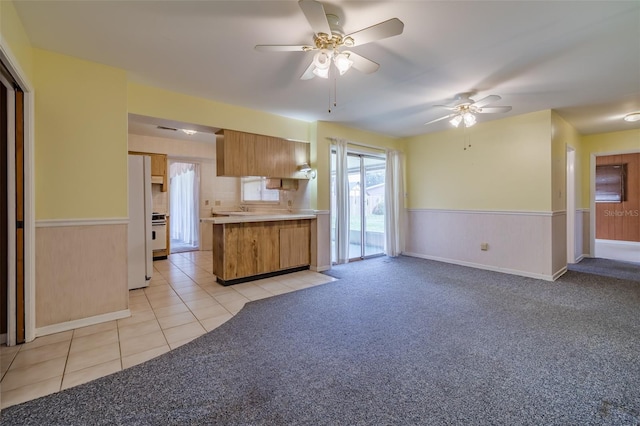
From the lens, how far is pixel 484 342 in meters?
2.34

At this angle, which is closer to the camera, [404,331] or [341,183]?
[404,331]

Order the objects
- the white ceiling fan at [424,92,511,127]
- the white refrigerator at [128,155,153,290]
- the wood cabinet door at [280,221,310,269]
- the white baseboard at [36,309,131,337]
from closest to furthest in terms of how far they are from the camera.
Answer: the white baseboard at [36,309,131,337]
the white ceiling fan at [424,92,511,127]
the white refrigerator at [128,155,153,290]
the wood cabinet door at [280,221,310,269]

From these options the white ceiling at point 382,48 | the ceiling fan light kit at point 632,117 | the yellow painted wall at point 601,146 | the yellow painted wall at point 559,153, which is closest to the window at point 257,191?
the white ceiling at point 382,48

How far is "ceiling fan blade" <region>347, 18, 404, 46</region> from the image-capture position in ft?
5.84

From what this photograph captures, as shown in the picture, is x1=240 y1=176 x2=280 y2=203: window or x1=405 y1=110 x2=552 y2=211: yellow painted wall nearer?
x1=405 y1=110 x2=552 y2=211: yellow painted wall

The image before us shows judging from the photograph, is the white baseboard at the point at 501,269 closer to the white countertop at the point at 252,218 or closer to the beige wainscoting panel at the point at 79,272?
the white countertop at the point at 252,218

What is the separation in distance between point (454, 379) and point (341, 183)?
3.65m

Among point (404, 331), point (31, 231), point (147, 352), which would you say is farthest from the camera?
point (404, 331)

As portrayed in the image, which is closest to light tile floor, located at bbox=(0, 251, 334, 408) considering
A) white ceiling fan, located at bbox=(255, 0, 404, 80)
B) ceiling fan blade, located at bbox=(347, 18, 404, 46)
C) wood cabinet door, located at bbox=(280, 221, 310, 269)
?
wood cabinet door, located at bbox=(280, 221, 310, 269)

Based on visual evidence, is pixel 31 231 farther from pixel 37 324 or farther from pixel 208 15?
pixel 208 15

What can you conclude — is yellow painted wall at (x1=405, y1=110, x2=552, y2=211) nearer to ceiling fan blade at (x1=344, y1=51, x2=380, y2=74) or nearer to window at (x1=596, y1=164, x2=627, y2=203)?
ceiling fan blade at (x1=344, y1=51, x2=380, y2=74)

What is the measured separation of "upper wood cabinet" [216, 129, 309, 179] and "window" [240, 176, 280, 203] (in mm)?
1065

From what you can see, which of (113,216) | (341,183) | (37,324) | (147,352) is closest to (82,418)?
(147,352)

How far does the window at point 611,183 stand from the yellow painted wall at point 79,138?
1087cm
